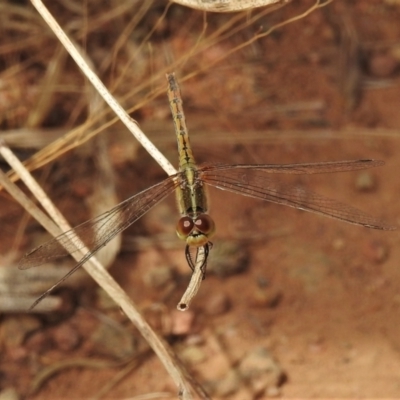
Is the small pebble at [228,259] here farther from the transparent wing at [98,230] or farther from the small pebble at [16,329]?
the small pebble at [16,329]

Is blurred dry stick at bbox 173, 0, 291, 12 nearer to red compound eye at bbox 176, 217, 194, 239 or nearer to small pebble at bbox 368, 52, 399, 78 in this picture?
red compound eye at bbox 176, 217, 194, 239

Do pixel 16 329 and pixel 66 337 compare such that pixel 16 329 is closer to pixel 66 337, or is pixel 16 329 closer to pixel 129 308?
pixel 66 337

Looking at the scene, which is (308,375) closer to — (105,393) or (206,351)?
(206,351)

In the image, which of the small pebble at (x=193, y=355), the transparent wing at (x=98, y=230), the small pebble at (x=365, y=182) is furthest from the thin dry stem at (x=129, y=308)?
the small pebble at (x=365, y=182)

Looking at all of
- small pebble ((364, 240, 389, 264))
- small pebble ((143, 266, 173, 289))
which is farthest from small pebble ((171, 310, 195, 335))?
small pebble ((364, 240, 389, 264))

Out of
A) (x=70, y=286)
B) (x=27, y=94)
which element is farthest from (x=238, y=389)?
(x=27, y=94)
